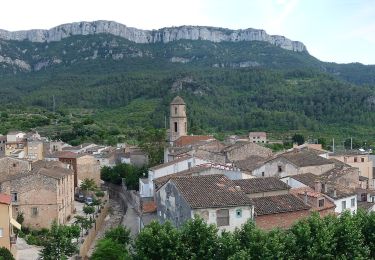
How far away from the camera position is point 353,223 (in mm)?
26688

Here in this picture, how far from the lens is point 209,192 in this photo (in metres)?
31.2

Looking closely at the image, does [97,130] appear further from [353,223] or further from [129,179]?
[353,223]

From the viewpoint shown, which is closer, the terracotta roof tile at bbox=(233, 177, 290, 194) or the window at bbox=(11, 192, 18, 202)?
the terracotta roof tile at bbox=(233, 177, 290, 194)

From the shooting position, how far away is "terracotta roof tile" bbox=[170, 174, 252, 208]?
98.8 feet

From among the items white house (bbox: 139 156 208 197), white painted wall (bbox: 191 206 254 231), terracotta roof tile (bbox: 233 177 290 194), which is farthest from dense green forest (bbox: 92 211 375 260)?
white house (bbox: 139 156 208 197)

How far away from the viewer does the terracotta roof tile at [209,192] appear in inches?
1186

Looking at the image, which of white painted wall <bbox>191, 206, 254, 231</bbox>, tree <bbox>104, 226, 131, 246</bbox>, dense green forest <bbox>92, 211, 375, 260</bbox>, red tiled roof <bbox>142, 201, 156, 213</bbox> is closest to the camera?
dense green forest <bbox>92, 211, 375, 260</bbox>

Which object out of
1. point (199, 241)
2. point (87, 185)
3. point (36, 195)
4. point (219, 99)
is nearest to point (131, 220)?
point (36, 195)

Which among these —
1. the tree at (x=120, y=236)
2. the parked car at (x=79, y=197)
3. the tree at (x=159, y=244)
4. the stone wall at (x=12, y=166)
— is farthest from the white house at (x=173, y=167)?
the tree at (x=159, y=244)

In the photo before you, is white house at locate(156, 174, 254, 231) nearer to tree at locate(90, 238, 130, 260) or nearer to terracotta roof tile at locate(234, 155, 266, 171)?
tree at locate(90, 238, 130, 260)

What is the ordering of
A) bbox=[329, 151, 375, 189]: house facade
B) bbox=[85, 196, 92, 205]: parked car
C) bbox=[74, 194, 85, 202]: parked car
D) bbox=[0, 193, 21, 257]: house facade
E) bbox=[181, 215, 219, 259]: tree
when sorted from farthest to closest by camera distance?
bbox=[74, 194, 85, 202]: parked car < bbox=[329, 151, 375, 189]: house facade < bbox=[85, 196, 92, 205]: parked car < bbox=[0, 193, 21, 257]: house facade < bbox=[181, 215, 219, 259]: tree

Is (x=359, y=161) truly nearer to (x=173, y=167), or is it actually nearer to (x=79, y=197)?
(x=173, y=167)

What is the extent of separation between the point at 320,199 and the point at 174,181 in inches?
416

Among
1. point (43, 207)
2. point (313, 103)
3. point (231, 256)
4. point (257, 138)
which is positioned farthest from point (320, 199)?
point (313, 103)
